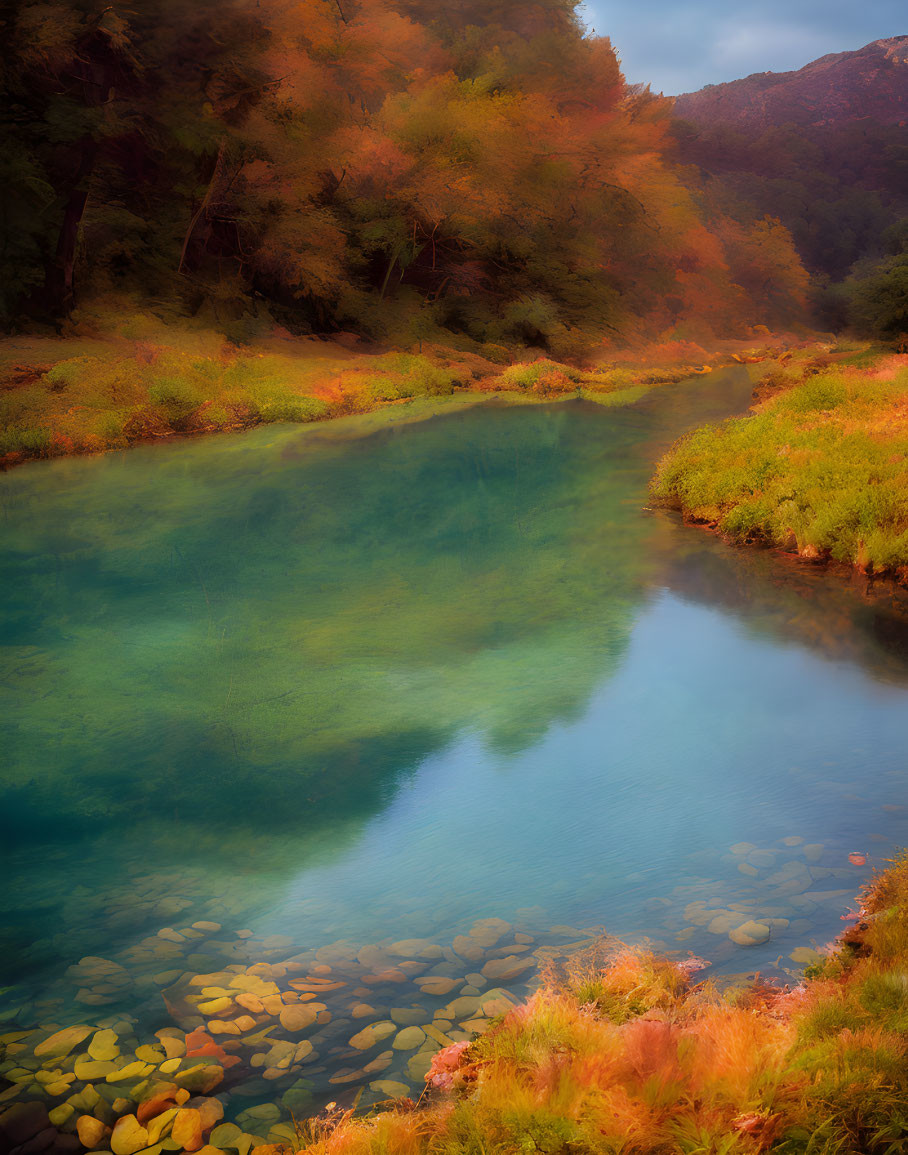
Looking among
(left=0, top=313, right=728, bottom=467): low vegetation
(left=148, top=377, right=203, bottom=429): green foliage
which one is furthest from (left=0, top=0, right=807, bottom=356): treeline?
(left=148, top=377, right=203, bottom=429): green foliage

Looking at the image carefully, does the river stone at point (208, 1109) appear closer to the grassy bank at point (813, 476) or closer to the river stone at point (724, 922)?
the river stone at point (724, 922)

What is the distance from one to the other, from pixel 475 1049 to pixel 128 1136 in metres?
0.95

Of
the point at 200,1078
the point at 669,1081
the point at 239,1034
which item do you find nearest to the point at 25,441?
the point at 239,1034

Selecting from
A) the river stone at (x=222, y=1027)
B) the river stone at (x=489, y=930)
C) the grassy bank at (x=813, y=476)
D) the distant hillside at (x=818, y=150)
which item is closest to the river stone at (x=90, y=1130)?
the river stone at (x=222, y=1027)

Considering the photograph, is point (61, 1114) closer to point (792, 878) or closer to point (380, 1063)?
point (380, 1063)

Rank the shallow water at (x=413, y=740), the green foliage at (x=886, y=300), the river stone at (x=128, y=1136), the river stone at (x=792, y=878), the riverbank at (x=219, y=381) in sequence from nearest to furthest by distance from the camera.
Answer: the river stone at (x=128, y=1136), the shallow water at (x=413, y=740), the river stone at (x=792, y=878), the riverbank at (x=219, y=381), the green foliage at (x=886, y=300)

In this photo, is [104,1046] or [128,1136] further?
[104,1046]

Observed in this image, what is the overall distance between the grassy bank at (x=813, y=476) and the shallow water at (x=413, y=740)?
348 mm

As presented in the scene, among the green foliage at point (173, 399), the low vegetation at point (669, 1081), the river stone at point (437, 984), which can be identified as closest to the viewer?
the low vegetation at point (669, 1081)

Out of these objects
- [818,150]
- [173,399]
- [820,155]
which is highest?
[818,150]

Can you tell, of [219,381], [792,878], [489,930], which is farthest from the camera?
[219,381]

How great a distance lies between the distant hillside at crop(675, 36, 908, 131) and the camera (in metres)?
39.2

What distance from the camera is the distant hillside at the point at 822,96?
39.2 m

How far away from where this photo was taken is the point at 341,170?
18.4 meters
